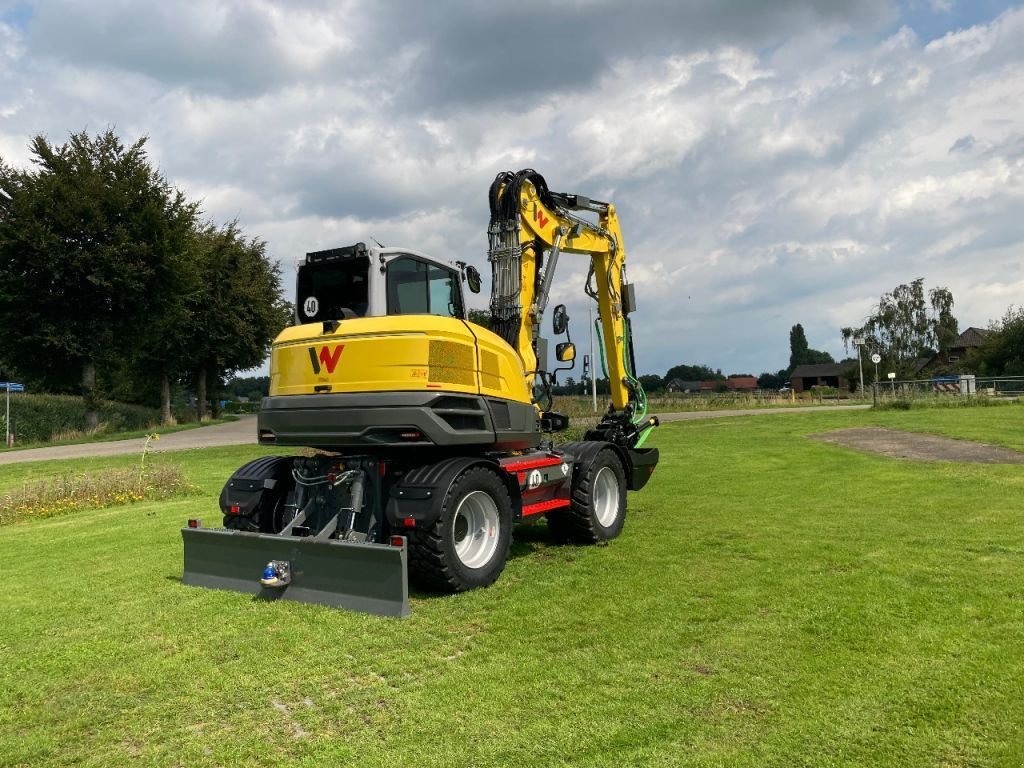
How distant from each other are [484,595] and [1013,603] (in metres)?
3.92

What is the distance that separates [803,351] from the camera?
431 ft

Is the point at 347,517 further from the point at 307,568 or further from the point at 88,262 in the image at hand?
the point at 88,262

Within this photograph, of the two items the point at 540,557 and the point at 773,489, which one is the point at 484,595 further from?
the point at 773,489

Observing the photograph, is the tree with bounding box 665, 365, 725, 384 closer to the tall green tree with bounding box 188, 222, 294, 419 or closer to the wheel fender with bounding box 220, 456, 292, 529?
the tall green tree with bounding box 188, 222, 294, 419

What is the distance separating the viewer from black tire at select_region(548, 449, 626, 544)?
7781 mm

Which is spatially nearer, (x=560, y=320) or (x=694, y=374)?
(x=560, y=320)

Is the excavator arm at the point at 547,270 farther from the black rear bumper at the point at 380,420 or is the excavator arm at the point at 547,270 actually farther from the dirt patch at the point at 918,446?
the dirt patch at the point at 918,446

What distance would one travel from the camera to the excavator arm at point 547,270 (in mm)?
8117

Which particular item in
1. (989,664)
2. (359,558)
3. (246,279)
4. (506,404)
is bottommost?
(989,664)

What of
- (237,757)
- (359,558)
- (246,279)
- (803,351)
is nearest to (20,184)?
(246,279)

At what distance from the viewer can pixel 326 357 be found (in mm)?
Result: 6172

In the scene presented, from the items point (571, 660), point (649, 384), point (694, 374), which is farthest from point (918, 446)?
point (694, 374)

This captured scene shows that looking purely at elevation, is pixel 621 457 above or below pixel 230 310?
below

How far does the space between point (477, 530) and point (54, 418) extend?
28094 millimetres
